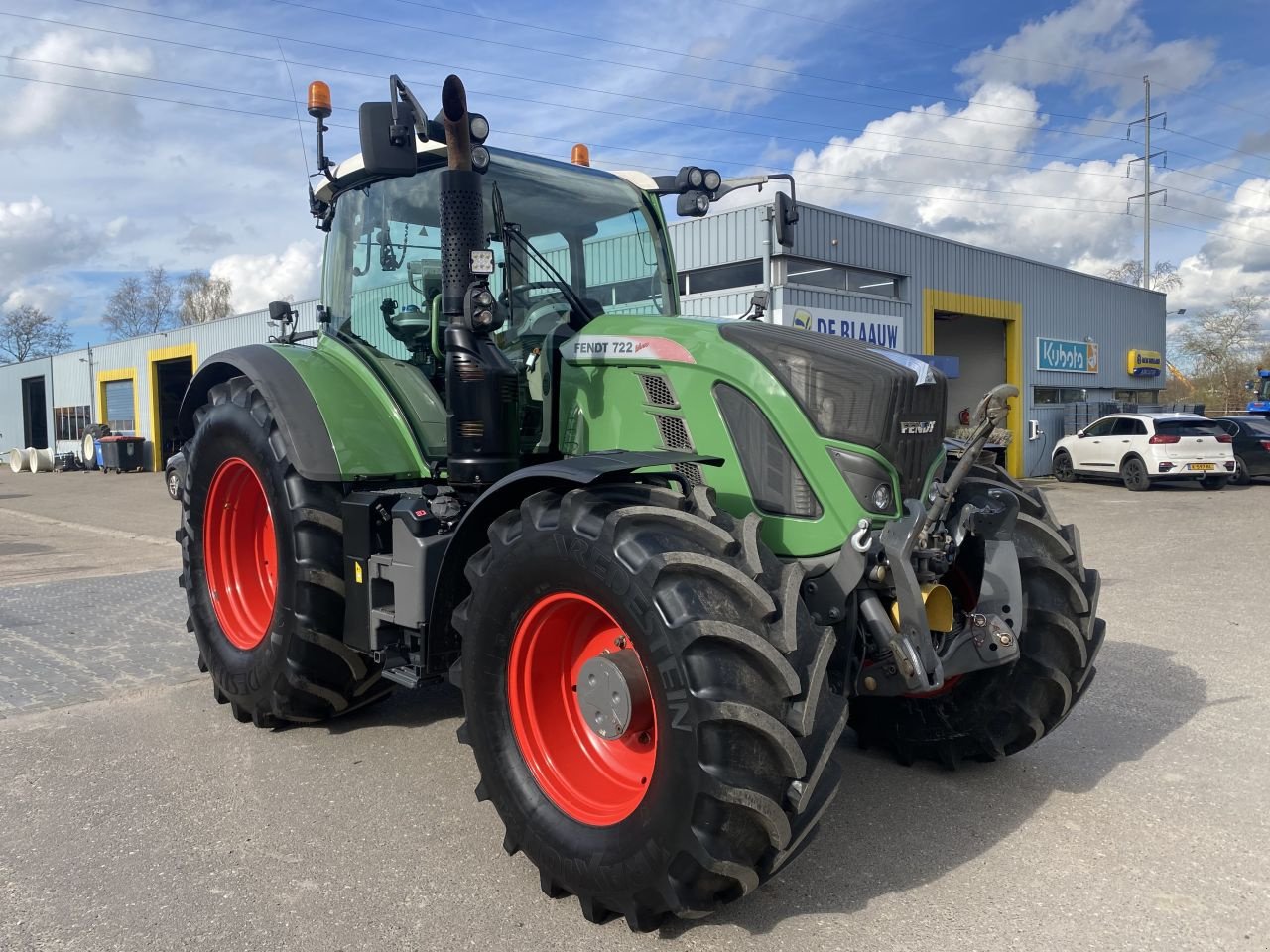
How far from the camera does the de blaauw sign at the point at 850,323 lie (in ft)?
54.1

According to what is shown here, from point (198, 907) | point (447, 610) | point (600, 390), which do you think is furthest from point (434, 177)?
point (198, 907)

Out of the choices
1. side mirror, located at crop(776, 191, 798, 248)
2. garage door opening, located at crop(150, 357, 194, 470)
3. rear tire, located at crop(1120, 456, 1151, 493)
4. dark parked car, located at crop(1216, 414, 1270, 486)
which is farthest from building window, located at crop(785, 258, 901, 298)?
garage door opening, located at crop(150, 357, 194, 470)

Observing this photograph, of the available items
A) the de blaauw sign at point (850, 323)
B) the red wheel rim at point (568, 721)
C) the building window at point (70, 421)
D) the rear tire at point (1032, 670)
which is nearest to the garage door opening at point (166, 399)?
the building window at point (70, 421)

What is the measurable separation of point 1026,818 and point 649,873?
1671 millimetres

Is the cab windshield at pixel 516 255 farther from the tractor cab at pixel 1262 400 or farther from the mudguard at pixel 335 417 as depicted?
the tractor cab at pixel 1262 400

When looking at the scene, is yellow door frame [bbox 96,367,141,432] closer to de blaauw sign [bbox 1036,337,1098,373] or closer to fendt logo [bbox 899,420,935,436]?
de blaauw sign [bbox 1036,337,1098,373]

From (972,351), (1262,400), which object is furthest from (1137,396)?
(972,351)

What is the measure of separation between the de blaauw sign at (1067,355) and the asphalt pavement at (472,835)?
20167 mm

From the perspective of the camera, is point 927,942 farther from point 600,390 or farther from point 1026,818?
point 600,390

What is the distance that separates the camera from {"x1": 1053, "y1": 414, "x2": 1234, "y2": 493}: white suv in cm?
1844

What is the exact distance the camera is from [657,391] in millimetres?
3453

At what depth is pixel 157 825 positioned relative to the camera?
3494 mm

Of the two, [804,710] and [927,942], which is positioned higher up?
[804,710]

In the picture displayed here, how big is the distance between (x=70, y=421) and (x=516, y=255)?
3945 centimetres
